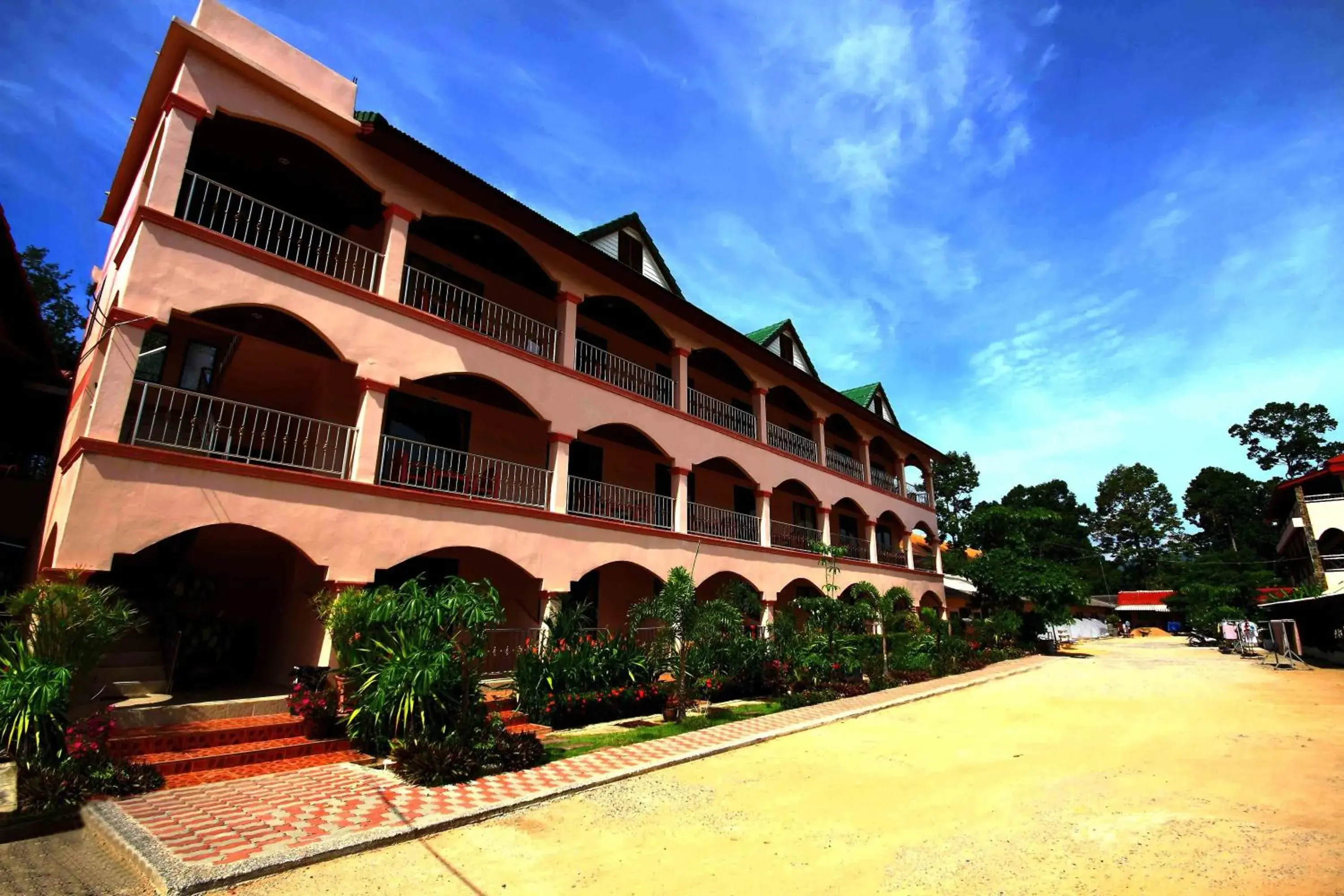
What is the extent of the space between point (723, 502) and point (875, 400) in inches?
430

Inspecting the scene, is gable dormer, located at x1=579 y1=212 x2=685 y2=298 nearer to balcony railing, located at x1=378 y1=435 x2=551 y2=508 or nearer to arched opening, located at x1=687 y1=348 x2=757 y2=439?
arched opening, located at x1=687 y1=348 x2=757 y2=439

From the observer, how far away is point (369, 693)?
8.24 m

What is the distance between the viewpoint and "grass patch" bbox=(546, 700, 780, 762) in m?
8.89

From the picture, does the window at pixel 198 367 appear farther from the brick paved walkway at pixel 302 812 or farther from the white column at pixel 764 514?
the white column at pixel 764 514

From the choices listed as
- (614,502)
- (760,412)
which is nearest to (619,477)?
(614,502)

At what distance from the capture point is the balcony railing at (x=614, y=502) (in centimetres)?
1515

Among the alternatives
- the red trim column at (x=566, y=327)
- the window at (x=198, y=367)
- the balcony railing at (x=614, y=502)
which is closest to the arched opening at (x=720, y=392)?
the balcony railing at (x=614, y=502)

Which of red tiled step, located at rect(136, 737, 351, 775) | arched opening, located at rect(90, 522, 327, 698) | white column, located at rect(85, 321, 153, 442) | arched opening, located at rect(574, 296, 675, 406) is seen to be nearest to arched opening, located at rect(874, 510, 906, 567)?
arched opening, located at rect(574, 296, 675, 406)

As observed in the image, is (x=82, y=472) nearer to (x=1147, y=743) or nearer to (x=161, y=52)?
(x=161, y=52)

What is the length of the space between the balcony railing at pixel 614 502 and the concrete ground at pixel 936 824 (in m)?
6.76

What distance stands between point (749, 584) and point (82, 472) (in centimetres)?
1428

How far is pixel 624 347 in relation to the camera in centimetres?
1766

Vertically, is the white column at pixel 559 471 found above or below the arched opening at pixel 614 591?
above

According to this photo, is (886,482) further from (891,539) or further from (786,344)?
(786,344)
